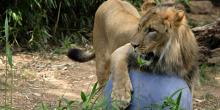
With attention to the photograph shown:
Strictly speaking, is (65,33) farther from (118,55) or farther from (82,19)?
(118,55)

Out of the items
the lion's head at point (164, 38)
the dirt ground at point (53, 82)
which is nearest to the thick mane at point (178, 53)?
the lion's head at point (164, 38)

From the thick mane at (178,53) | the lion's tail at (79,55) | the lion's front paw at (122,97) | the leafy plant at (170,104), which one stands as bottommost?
the lion's tail at (79,55)

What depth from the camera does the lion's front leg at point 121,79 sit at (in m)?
3.49

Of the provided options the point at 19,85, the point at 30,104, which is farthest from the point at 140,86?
the point at 19,85

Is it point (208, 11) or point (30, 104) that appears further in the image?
point (208, 11)

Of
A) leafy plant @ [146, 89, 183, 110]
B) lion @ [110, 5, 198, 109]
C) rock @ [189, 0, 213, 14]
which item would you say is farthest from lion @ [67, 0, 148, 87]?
rock @ [189, 0, 213, 14]

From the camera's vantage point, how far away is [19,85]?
5.64 metres

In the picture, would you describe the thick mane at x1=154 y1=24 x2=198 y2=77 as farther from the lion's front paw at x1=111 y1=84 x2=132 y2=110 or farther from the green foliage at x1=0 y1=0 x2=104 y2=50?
the green foliage at x1=0 y1=0 x2=104 y2=50

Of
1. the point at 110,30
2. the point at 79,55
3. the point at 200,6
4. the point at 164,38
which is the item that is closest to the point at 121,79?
the point at 164,38

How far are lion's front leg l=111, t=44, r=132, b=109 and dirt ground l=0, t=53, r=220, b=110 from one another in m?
1.09

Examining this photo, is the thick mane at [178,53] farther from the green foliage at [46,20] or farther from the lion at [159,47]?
the green foliage at [46,20]

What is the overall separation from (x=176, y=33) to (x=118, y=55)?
1.50 feet

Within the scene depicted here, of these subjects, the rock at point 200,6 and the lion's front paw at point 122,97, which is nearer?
the lion's front paw at point 122,97

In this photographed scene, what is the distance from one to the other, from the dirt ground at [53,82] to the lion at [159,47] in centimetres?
127
